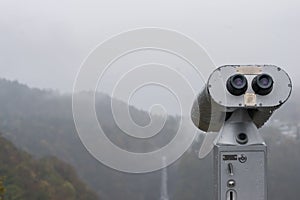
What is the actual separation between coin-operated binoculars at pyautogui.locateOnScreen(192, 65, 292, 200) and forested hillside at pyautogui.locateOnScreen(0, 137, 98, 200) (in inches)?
1096

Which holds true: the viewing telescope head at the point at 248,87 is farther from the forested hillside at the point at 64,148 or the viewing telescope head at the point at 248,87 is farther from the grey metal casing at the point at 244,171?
the forested hillside at the point at 64,148

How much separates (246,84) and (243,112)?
212 millimetres

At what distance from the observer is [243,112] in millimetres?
2869

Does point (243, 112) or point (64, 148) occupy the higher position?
point (64, 148)

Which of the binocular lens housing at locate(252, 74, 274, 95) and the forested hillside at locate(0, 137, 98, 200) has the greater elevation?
the forested hillside at locate(0, 137, 98, 200)

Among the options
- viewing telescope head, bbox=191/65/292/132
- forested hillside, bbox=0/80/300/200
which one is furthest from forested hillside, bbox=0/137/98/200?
viewing telescope head, bbox=191/65/292/132

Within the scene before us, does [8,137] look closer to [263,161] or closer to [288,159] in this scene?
[288,159]

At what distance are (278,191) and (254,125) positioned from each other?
1719 centimetres

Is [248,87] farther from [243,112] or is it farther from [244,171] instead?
[244,171]

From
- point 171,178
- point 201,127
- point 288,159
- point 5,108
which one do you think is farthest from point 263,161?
point 5,108

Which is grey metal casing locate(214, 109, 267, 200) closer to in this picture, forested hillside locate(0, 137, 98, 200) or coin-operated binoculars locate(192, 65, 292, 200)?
coin-operated binoculars locate(192, 65, 292, 200)

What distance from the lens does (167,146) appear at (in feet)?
10.2

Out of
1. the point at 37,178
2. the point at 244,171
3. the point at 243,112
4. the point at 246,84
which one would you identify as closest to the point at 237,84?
the point at 246,84

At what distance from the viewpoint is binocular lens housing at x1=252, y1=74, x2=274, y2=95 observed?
2.68m
